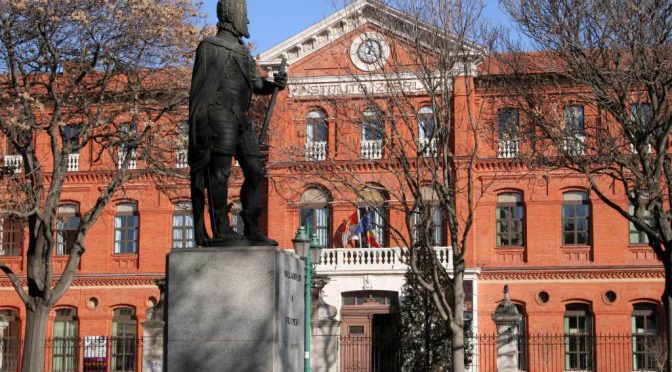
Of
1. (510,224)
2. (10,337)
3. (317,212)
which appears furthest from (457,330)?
(10,337)

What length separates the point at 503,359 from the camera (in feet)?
91.6

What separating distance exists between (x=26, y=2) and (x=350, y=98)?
8805 mm

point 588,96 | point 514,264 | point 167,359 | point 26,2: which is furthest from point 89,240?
point 167,359

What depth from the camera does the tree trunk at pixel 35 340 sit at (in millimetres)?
27234

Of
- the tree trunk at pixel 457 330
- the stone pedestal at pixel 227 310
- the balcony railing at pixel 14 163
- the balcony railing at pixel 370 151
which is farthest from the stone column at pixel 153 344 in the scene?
the stone pedestal at pixel 227 310

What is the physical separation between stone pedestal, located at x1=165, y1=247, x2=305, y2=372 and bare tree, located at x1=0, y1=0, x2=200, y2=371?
15.3 metres

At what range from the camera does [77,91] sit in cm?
2842

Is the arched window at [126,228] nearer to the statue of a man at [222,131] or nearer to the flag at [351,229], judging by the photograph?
the flag at [351,229]

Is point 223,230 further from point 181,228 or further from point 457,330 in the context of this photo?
point 181,228

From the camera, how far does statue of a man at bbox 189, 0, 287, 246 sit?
453 inches

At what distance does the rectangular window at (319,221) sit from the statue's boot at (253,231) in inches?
1162

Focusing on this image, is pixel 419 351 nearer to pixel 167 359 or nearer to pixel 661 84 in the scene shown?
pixel 661 84

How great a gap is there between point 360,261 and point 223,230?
28.3m

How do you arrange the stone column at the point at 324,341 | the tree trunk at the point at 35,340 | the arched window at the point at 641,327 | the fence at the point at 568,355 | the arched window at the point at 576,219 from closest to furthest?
the tree trunk at the point at 35,340 < the stone column at the point at 324,341 < the fence at the point at 568,355 < the arched window at the point at 641,327 < the arched window at the point at 576,219
